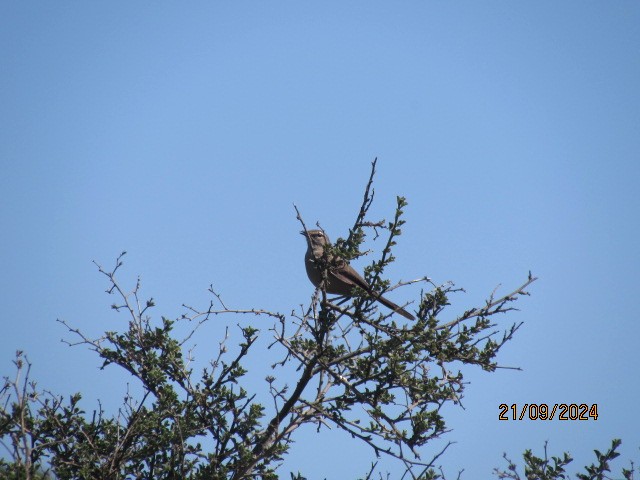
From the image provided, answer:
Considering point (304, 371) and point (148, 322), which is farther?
point (148, 322)

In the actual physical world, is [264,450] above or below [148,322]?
below

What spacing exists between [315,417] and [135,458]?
148 centimetres

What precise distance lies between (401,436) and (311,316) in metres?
1.17

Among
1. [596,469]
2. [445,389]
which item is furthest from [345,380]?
[596,469]

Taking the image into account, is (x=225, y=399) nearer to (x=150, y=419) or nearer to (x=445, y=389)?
(x=150, y=419)

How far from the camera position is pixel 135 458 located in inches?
214

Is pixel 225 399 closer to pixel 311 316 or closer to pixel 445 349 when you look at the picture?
pixel 311 316

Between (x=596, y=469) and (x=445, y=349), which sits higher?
(x=445, y=349)

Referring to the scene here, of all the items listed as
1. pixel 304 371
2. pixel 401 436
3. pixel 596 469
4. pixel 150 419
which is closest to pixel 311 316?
pixel 304 371

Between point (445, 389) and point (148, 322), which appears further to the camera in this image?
point (148, 322)

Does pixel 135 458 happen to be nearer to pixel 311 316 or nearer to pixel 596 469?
pixel 311 316

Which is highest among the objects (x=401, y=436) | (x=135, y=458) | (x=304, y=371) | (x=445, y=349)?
(x=445, y=349)

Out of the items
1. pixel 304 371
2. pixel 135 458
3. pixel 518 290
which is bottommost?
pixel 135 458

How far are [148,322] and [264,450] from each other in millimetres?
1528
